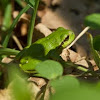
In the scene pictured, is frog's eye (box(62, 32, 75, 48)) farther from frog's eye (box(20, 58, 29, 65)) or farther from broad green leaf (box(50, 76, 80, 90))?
broad green leaf (box(50, 76, 80, 90))

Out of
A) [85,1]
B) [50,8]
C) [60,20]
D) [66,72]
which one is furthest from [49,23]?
[66,72]

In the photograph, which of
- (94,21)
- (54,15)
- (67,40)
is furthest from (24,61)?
(54,15)

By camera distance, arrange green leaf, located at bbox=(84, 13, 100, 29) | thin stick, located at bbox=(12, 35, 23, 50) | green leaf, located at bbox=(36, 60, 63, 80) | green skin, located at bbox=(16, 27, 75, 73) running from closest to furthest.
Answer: green leaf, located at bbox=(36, 60, 63, 80)
green leaf, located at bbox=(84, 13, 100, 29)
green skin, located at bbox=(16, 27, 75, 73)
thin stick, located at bbox=(12, 35, 23, 50)

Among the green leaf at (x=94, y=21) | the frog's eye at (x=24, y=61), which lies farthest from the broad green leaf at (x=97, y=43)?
the frog's eye at (x=24, y=61)

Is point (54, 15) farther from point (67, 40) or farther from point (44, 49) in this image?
point (44, 49)

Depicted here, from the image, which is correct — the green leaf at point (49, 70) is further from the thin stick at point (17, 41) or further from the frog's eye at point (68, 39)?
the thin stick at point (17, 41)

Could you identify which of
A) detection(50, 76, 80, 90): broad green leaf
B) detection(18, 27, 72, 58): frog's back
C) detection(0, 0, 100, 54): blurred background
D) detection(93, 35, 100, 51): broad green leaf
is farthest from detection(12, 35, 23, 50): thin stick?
detection(50, 76, 80, 90): broad green leaf
